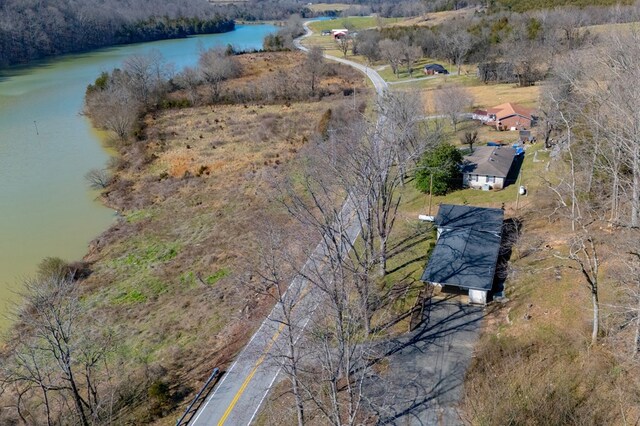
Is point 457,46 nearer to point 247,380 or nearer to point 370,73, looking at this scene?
point 370,73

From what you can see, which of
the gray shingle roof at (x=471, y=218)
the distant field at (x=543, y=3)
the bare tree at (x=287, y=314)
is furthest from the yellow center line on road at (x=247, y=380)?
the distant field at (x=543, y=3)

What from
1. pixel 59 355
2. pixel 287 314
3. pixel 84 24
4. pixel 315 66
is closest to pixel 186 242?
pixel 59 355

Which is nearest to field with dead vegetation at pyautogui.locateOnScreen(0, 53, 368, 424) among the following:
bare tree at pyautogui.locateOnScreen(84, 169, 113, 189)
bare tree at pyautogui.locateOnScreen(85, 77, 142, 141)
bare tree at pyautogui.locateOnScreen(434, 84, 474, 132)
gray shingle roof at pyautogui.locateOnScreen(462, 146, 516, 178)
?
bare tree at pyautogui.locateOnScreen(84, 169, 113, 189)

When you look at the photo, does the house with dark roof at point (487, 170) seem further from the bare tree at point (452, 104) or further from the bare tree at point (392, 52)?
the bare tree at point (392, 52)

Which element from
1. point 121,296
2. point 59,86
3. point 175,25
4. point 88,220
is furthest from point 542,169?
point 175,25

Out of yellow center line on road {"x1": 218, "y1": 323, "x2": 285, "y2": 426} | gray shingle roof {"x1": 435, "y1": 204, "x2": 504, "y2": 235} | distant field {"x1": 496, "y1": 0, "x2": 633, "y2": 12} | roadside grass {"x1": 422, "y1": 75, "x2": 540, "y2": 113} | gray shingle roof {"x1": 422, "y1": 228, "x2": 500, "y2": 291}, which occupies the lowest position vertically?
yellow center line on road {"x1": 218, "y1": 323, "x2": 285, "y2": 426}

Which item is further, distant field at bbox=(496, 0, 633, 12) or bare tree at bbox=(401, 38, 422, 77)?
distant field at bbox=(496, 0, 633, 12)

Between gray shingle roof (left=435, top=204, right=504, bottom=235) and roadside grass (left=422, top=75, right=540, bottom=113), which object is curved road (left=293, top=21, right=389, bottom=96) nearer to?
roadside grass (left=422, top=75, right=540, bottom=113)
